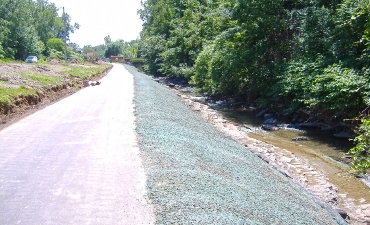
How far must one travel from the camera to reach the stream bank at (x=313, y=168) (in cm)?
858

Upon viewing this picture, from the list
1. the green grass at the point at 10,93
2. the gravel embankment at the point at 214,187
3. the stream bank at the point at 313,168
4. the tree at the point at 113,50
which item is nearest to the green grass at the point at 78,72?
the green grass at the point at 10,93

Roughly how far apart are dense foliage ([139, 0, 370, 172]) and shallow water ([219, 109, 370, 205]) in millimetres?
1169

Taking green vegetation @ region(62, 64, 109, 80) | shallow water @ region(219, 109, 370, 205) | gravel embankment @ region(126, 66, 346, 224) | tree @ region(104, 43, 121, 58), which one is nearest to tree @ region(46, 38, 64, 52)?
green vegetation @ region(62, 64, 109, 80)

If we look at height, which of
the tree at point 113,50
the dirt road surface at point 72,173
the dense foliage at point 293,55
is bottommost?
the tree at point 113,50

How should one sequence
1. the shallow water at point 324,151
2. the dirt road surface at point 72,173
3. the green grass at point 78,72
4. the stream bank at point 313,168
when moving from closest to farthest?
the dirt road surface at point 72,173 → the stream bank at point 313,168 → the shallow water at point 324,151 → the green grass at point 78,72

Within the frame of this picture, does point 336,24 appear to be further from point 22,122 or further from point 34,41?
point 34,41

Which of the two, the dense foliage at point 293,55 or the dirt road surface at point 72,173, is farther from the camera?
the dense foliage at point 293,55

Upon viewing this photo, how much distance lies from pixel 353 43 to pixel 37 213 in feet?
49.3

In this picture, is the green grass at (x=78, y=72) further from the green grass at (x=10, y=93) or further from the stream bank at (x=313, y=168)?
the stream bank at (x=313, y=168)

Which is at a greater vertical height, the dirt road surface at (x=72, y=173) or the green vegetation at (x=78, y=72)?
the dirt road surface at (x=72, y=173)

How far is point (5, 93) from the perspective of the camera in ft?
47.0

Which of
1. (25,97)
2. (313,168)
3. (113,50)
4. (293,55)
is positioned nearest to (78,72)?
(25,97)

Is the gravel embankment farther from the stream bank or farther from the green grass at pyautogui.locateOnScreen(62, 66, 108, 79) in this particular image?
the green grass at pyautogui.locateOnScreen(62, 66, 108, 79)

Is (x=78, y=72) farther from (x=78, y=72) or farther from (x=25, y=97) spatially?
(x=25, y=97)
